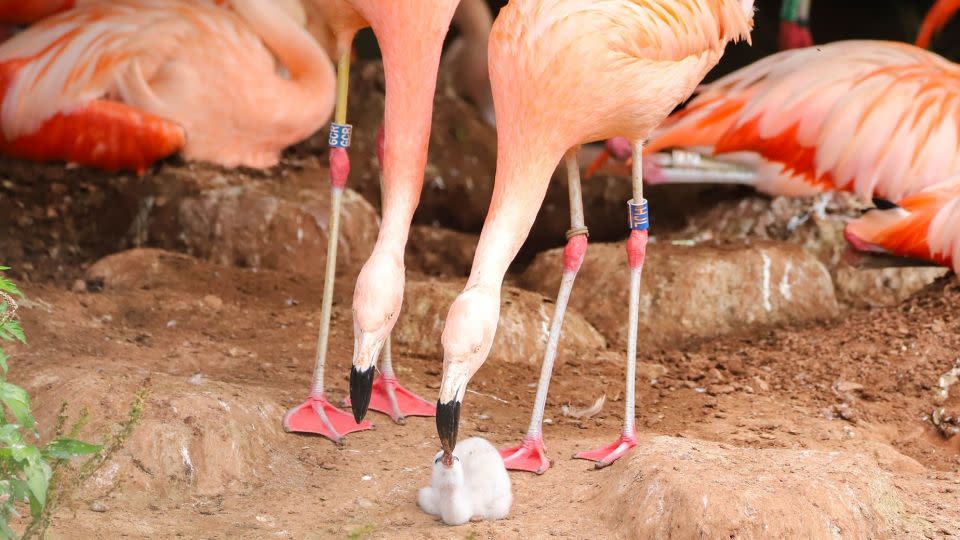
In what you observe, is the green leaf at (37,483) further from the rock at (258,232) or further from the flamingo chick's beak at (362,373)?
the rock at (258,232)

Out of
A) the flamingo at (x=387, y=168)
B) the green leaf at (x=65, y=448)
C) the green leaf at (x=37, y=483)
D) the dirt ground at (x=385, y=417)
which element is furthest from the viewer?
the flamingo at (x=387, y=168)

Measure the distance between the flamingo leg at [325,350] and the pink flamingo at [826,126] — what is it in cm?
235

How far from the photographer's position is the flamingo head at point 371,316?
10.9 feet

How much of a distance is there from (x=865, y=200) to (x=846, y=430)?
5.68 ft

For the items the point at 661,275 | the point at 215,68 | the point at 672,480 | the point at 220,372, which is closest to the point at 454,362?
the point at 672,480

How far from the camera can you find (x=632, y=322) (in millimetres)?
3857

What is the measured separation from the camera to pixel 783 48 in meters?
7.24

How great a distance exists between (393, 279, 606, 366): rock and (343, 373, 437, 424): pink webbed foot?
61cm

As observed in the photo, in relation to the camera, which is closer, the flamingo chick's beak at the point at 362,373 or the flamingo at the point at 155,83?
the flamingo chick's beak at the point at 362,373

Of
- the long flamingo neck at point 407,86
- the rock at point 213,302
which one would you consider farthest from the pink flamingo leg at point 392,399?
the rock at point 213,302

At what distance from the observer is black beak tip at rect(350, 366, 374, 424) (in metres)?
3.30

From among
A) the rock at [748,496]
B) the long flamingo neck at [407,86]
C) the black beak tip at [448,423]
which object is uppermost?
the long flamingo neck at [407,86]

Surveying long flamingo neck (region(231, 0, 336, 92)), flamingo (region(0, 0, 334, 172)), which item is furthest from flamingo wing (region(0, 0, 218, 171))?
long flamingo neck (region(231, 0, 336, 92))

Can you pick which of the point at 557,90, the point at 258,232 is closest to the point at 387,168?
the point at 557,90
